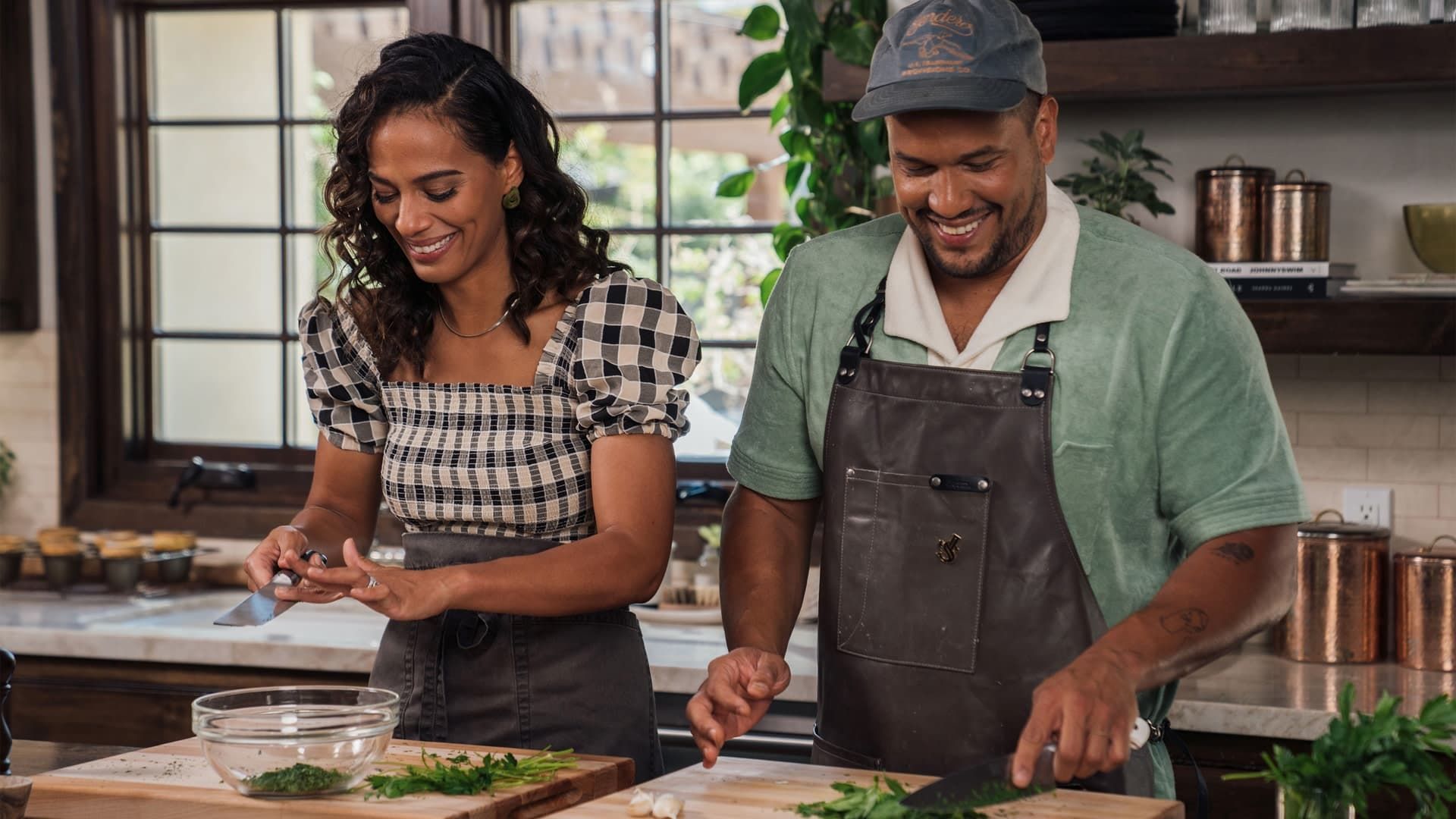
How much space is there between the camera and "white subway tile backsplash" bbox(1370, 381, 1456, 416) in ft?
11.4

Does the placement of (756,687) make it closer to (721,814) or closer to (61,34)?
(721,814)

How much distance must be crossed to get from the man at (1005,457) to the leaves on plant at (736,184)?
189cm

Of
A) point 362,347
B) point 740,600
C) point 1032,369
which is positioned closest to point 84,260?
point 362,347

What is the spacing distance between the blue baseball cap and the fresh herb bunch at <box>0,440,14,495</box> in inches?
130

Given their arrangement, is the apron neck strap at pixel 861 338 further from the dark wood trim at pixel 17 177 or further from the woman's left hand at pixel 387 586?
the dark wood trim at pixel 17 177

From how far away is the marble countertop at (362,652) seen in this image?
2889 mm

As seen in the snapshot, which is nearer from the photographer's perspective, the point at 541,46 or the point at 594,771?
the point at 594,771

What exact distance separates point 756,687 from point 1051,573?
1.30 ft

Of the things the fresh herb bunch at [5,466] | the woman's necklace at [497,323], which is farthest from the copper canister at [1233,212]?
the fresh herb bunch at [5,466]

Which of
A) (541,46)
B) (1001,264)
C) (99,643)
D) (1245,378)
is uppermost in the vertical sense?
(541,46)

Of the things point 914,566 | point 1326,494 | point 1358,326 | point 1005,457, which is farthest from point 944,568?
point 1326,494

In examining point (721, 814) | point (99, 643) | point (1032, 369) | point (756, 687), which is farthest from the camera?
point (99, 643)

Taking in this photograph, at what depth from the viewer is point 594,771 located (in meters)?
1.89

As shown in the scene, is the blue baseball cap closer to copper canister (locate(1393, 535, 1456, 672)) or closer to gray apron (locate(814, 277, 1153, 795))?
gray apron (locate(814, 277, 1153, 795))
